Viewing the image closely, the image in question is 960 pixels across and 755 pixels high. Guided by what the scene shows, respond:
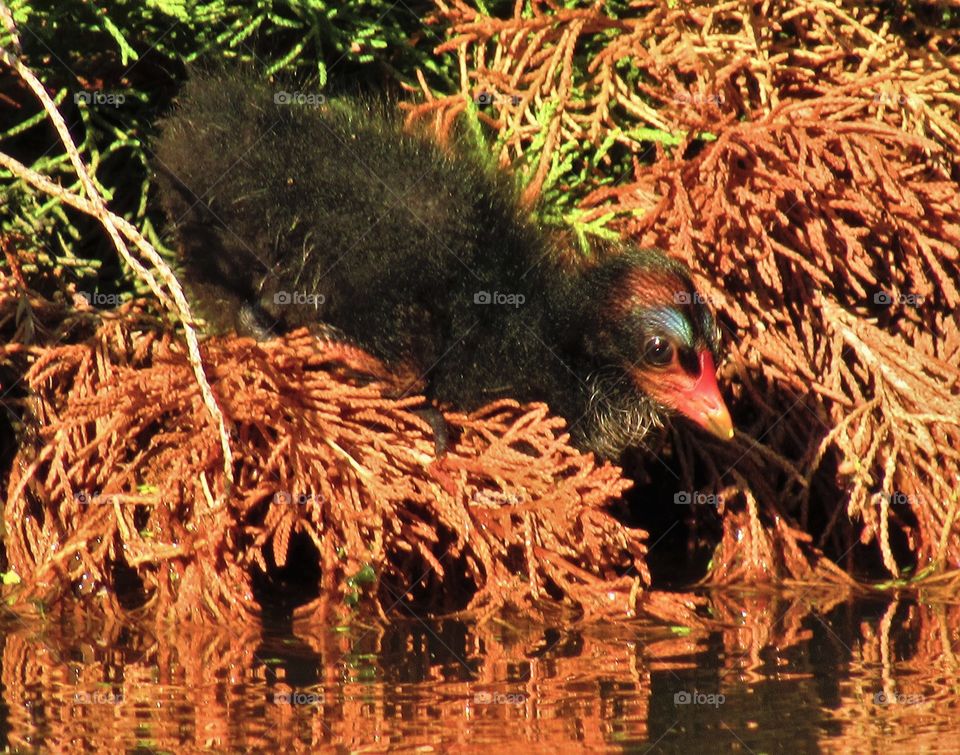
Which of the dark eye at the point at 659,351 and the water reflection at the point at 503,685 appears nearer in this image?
the water reflection at the point at 503,685

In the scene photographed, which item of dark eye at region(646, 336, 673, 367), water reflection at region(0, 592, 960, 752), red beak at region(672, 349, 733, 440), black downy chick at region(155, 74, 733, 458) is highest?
black downy chick at region(155, 74, 733, 458)

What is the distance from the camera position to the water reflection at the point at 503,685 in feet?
10.8

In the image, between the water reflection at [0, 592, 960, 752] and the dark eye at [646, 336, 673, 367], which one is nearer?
the water reflection at [0, 592, 960, 752]

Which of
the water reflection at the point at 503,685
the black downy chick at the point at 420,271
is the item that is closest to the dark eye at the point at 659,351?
the black downy chick at the point at 420,271

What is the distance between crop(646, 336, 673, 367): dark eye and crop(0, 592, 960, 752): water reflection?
0.80 metres

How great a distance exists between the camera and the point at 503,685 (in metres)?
3.67

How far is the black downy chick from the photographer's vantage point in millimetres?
4359

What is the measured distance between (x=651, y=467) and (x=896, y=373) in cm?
98

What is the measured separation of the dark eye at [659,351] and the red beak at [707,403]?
4.1 inches

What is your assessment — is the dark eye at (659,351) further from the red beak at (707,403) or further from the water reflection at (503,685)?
the water reflection at (503,685)

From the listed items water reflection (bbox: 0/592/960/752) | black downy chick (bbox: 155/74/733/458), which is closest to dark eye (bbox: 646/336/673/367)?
black downy chick (bbox: 155/74/733/458)

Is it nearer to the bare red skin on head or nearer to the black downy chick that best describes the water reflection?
the bare red skin on head

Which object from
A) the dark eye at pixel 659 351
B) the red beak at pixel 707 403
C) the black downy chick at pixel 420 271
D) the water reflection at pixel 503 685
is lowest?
the water reflection at pixel 503 685

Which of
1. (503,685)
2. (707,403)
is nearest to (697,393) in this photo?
(707,403)
